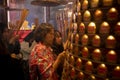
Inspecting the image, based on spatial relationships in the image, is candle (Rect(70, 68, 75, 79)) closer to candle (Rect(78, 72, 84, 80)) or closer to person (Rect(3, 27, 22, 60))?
candle (Rect(78, 72, 84, 80))

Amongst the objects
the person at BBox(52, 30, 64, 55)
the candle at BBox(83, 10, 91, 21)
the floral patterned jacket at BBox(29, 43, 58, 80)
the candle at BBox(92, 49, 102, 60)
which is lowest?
the floral patterned jacket at BBox(29, 43, 58, 80)

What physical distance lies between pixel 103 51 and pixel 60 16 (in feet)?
11.6

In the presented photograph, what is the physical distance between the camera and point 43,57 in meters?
2.40

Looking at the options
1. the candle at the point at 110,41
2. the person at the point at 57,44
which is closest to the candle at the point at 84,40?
the candle at the point at 110,41

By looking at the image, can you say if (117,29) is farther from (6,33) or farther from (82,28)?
(6,33)

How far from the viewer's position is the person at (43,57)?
2.38m

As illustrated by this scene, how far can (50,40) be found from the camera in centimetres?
245

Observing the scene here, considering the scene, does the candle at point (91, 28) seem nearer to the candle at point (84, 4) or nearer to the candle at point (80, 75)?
the candle at point (84, 4)

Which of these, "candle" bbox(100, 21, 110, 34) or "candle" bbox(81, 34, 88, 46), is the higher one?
"candle" bbox(100, 21, 110, 34)

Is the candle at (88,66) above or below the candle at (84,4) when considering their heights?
below

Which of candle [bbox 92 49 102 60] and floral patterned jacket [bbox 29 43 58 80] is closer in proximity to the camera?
candle [bbox 92 49 102 60]

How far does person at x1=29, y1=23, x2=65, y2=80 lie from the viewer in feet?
7.79

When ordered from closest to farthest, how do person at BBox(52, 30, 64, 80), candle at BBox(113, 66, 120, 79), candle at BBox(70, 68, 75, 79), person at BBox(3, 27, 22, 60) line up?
candle at BBox(113, 66, 120, 79), candle at BBox(70, 68, 75, 79), person at BBox(52, 30, 64, 80), person at BBox(3, 27, 22, 60)

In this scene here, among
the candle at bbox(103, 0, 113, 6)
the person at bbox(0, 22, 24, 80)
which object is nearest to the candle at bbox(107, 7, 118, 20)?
the candle at bbox(103, 0, 113, 6)
